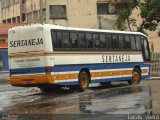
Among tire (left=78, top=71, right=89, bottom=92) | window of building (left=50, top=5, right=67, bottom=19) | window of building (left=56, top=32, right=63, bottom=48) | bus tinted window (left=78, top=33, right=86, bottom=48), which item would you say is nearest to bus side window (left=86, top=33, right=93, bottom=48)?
bus tinted window (left=78, top=33, right=86, bottom=48)

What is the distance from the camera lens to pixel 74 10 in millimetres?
71438

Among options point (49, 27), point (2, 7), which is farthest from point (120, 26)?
point (2, 7)

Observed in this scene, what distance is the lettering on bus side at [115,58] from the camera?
26.9m

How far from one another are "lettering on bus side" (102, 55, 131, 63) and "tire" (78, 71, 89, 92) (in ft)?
5.99

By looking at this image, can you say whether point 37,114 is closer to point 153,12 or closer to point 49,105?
point 49,105

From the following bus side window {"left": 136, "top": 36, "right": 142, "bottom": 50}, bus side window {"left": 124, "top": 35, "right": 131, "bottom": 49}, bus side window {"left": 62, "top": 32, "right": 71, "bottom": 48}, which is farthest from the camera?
bus side window {"left": 136, "top": 36, "right": 142, "bottom": 50}

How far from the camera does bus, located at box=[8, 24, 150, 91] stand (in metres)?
23.1

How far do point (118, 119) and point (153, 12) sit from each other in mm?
30583

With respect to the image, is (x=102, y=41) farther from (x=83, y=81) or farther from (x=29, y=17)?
(x=29, y=17)

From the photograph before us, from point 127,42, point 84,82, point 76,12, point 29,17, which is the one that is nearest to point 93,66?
point 84,82

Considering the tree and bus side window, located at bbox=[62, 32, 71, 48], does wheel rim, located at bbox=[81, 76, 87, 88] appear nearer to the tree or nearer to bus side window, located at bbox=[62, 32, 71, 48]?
bus side window, located at bbox=[62, 32, 71, 48]

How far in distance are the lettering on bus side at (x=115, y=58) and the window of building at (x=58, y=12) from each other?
4209 cm

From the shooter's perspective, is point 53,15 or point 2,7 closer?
point 53,15

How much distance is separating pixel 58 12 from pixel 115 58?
43.7m
